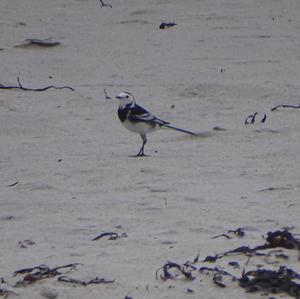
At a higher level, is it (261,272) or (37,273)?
(261,272)

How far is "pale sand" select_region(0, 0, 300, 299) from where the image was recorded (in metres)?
6.47

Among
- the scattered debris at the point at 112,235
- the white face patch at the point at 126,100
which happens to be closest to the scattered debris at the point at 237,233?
the scattered debris at the point at 112,235

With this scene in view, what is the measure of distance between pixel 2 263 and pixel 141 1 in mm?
9870

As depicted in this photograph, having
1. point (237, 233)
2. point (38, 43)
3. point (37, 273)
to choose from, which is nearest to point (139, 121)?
point (237, 233)

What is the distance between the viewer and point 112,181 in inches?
329

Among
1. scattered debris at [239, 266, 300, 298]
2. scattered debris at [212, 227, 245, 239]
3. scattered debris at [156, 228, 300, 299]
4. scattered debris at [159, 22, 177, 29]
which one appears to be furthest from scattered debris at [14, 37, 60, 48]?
scattered debris at [239, 266, 300, 298]

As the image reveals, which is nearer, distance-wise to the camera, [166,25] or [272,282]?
[272,282]

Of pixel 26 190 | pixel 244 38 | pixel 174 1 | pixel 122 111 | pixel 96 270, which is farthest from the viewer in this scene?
pixel 174 1

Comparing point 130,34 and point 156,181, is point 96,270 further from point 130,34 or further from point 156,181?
point 130,34

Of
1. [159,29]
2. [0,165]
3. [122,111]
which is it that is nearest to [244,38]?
[159,29]

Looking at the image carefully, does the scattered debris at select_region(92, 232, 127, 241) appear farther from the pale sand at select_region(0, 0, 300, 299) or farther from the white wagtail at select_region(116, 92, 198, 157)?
the white wagtail at select_region(116, 92, 198, 157)

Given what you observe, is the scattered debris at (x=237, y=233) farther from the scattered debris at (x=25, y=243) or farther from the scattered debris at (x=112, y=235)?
the scattered debris at (x=25, y=243)

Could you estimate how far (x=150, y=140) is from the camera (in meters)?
10.2

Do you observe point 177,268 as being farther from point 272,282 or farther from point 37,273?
point 37,273
